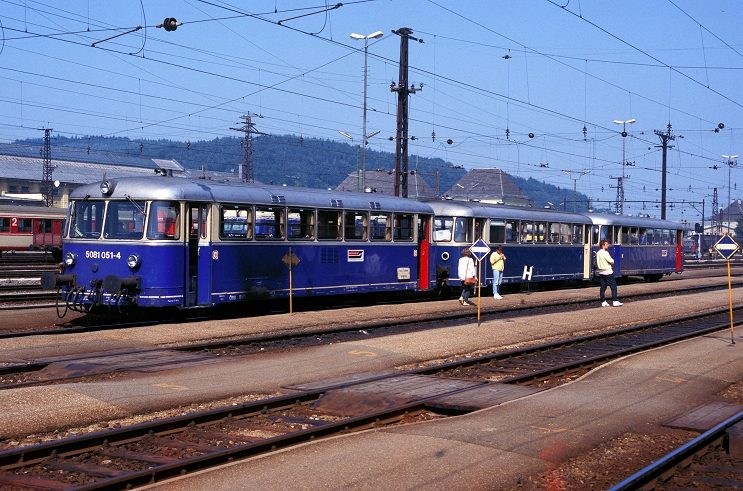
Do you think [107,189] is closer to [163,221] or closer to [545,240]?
[163,221]

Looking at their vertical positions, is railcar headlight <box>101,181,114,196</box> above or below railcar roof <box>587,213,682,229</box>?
below

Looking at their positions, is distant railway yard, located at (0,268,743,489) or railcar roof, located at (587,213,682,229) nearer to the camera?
distant railway yard, located at (0,268,743,489)

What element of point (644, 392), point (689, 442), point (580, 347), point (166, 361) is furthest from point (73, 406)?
point (580, 347)

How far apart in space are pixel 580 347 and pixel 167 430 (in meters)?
10.1

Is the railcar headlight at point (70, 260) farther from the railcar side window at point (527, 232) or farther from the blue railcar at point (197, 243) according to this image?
the railcar side window at point (527, 232)

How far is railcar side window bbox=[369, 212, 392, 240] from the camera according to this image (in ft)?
73.7

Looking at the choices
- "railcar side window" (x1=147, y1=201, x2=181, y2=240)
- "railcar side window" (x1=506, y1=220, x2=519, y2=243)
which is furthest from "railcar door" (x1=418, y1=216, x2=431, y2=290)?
"railcar side window" (x1=147, y1=201, x2=181, y2=240)

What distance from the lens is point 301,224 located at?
20.0 metres

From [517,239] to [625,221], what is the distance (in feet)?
32.4

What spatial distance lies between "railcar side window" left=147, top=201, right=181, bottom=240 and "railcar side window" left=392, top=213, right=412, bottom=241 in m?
7.92

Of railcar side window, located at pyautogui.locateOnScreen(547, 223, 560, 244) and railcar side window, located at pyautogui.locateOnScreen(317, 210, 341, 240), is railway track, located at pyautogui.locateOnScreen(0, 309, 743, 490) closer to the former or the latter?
railcar side window, located at pyautogui.locateOnScreen(317, 210, 341, 240)

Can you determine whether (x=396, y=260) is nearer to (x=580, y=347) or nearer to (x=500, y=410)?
(x=580, y=347)

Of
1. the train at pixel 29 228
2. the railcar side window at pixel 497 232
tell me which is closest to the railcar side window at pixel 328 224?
the railcar side window at pixel 497 232

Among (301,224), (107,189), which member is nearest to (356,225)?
(301,224)
